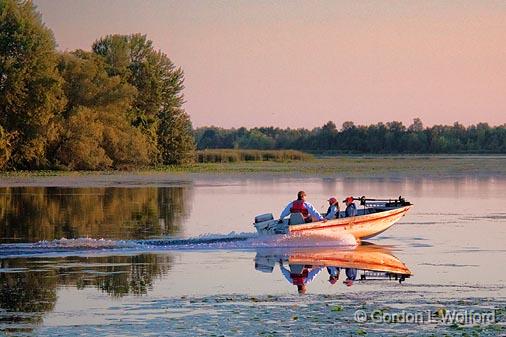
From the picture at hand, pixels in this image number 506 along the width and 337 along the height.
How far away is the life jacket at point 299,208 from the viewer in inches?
1204

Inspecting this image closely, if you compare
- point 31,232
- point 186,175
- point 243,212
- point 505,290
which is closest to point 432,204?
point 243,212

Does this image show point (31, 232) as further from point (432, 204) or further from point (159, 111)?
point (159, 111)

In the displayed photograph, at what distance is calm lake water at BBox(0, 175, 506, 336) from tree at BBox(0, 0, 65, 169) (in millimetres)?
29329

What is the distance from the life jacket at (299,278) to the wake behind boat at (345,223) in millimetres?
5281

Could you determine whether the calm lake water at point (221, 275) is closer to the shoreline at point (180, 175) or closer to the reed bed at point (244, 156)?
the shoreline at point (180, 175)

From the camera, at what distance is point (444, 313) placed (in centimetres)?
1847

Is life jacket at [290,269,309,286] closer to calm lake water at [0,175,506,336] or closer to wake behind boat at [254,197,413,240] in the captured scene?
calm lake water at [0,175,506,336]

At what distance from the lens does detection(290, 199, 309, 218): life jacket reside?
1204 inches

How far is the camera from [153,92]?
9969 centimetres

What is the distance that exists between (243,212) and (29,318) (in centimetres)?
2568

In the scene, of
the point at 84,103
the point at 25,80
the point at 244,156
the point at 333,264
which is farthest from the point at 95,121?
the point at 333,264

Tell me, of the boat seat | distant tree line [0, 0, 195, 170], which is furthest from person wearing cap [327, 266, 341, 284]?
distant tree line [0, 0, 195, 170]

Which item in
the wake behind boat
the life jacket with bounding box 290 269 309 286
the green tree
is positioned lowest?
the life jacket with bounding box 290 269 309 286

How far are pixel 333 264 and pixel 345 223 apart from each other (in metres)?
5.31
